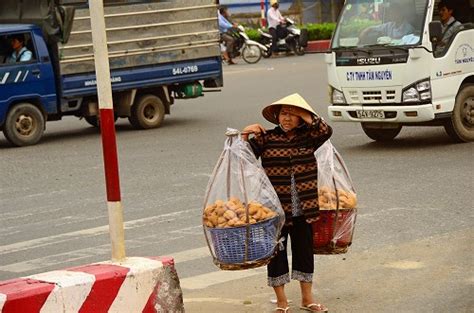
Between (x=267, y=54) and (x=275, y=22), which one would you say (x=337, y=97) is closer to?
(x=275, y=22)

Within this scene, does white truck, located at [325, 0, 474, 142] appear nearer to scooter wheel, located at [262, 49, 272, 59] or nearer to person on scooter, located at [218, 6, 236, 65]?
person on scooter, located at [218, 6, 236, 65]

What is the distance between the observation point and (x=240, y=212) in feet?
22.7

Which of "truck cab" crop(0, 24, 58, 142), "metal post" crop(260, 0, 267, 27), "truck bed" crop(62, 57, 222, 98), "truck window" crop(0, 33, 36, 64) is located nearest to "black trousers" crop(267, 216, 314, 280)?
"truck cab" crop(0, 24, 58, 142)

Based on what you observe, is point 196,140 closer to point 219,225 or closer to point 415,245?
point 415,245

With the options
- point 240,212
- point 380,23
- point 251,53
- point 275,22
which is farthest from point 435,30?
point 275,22

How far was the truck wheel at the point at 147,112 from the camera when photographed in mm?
19016

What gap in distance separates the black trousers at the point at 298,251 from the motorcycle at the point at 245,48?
2556 centimetres

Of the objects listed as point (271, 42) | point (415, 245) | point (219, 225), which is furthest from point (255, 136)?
point (271, 42)

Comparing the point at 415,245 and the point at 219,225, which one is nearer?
the point at 219,225

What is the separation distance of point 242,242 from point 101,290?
3.32 ft

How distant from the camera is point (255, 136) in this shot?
714 centimetres

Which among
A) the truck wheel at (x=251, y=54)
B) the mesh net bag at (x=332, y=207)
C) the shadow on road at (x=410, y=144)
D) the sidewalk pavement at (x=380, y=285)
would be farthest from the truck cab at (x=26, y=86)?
the truck wheel at (x=251, y=54)

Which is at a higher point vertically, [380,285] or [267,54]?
[380,285]

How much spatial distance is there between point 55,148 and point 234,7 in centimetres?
2826
